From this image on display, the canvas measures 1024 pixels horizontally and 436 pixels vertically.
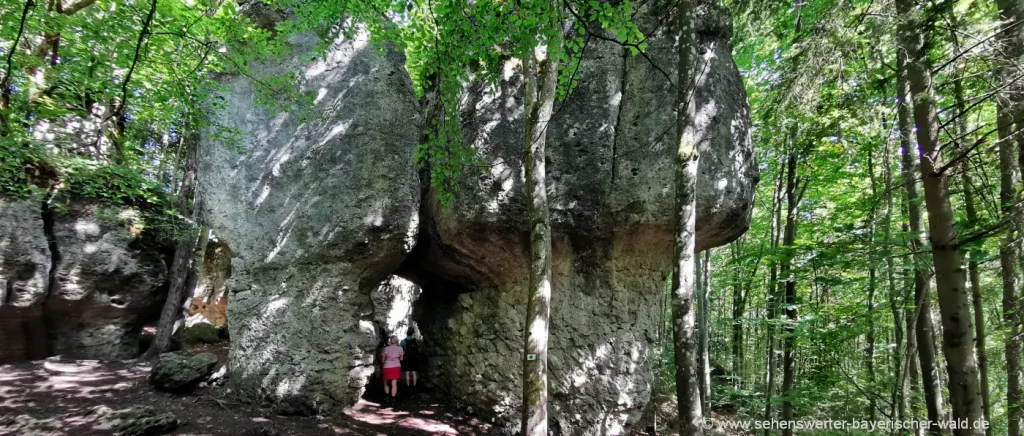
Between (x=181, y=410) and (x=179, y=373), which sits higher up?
(x=179, y=373)

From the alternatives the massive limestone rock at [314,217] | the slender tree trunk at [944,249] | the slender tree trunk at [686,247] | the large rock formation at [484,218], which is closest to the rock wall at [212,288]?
the massive limestone rock at [314,217]

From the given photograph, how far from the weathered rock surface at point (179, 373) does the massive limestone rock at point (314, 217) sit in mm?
651

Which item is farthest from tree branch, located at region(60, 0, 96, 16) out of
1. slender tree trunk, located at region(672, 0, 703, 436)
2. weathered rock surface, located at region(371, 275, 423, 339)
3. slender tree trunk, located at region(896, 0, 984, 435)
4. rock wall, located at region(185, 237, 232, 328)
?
slender tree trunk, located at region(896, 0, 984, 435)

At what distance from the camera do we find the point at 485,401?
7.36 metres

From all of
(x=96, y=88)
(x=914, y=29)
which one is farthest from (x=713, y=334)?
(x=96, y=88)

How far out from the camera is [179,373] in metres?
6.94

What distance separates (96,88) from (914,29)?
961 centimetres

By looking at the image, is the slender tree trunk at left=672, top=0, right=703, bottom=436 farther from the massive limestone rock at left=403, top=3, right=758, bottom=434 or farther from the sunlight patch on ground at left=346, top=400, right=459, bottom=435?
the sunlight patch on ground at left=346, top=400, right=459, bottom=435

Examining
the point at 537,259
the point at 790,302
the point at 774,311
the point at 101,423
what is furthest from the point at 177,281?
the point at 774,311

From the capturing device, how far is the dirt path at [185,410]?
572 cm

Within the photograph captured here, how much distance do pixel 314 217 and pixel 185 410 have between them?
336 centimetres

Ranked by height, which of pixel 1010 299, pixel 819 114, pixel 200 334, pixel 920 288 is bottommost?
pixel 200 334

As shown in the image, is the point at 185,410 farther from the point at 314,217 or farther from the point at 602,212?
the point at 602,212

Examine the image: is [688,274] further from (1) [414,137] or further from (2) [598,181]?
(1) [414,137]
